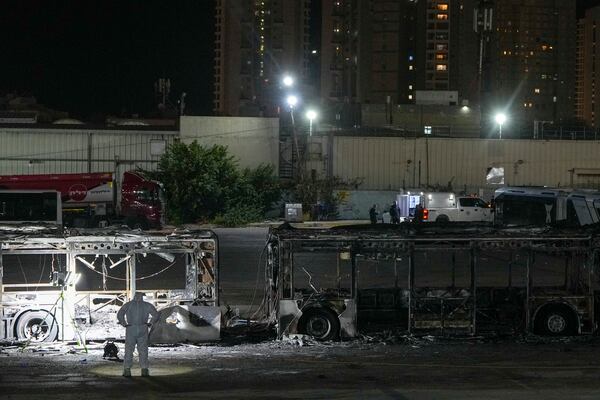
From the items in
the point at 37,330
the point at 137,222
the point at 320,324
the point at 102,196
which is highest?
the point at 102,196

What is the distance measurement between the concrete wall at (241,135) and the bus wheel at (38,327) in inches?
1573

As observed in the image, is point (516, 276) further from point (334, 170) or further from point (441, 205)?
point (334, 170)

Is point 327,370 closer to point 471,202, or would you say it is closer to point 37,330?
point 37,330

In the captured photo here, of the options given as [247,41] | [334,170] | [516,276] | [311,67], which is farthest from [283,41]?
[516,276]

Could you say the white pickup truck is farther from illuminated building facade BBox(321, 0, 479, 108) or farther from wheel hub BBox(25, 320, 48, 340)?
illuminated building facade BBox(321, 0, 479, 108)

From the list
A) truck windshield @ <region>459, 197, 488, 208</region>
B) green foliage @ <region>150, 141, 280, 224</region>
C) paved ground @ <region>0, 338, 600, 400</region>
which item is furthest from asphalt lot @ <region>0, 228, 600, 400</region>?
green foliage @ <region>150, 141, 280, 224</region>

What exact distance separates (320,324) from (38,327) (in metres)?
5.38

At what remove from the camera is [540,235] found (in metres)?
16.9

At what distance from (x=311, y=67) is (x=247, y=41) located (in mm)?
34681

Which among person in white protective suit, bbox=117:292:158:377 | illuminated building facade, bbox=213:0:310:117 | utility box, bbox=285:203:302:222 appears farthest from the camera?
illuminated building facade, bbox=213:0:310:117

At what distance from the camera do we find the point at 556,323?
17.2 metres

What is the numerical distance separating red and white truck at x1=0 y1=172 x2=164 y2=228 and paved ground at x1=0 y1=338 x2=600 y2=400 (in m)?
29.4

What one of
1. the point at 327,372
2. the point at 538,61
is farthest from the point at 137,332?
the point at 538,61

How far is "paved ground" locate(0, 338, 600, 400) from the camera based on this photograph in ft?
40.2
